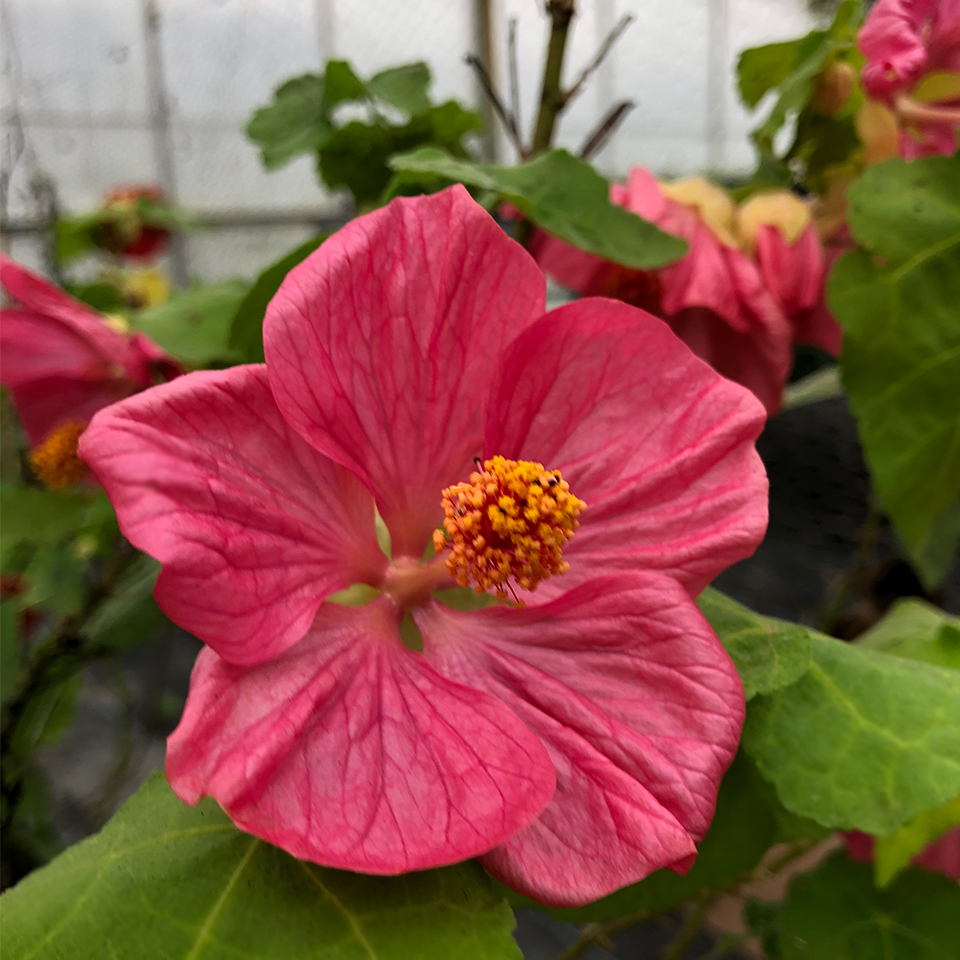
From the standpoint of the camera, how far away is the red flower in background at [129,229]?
59 centimetres

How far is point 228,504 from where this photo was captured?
16 centimetres

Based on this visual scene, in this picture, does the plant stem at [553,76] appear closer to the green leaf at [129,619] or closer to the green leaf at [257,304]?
the green leaf at [257,304]

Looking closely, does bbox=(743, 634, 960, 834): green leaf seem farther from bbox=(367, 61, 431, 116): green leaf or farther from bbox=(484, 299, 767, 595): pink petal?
bbox=(367, 61, 431, 116): green leaf

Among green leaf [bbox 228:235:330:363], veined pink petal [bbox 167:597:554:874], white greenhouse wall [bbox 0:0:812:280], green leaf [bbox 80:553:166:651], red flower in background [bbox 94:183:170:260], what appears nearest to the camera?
veined pink petal [bbox 167:597:554:874]

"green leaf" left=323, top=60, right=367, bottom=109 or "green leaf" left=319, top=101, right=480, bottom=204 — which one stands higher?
"green leaf" left=323, top=60, right=367, bottom=109

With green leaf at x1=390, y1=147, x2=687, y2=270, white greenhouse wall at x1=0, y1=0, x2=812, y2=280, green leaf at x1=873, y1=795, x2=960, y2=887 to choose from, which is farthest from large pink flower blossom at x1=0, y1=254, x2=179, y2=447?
white greenhouse wall at x1=0, y1=0, x2=812, y2=280

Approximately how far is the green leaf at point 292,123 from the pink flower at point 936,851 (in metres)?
0.41

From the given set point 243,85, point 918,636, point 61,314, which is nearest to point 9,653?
point 61,314

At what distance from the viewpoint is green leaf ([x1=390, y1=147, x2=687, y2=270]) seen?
0.80 ft

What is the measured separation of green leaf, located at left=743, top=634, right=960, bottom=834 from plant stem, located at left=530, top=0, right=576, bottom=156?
8.9 inches

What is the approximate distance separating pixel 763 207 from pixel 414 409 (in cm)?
19

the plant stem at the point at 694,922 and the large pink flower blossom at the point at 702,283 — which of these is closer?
the large pink flower blossom at the point at 702,283

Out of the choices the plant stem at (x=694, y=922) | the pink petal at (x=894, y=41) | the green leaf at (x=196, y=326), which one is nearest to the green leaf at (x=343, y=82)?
the green leaf at (x=196, y=326)

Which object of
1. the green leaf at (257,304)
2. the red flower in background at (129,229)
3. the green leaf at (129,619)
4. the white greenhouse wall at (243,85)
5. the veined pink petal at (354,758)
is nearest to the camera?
the veined pink petal at (354,758)
